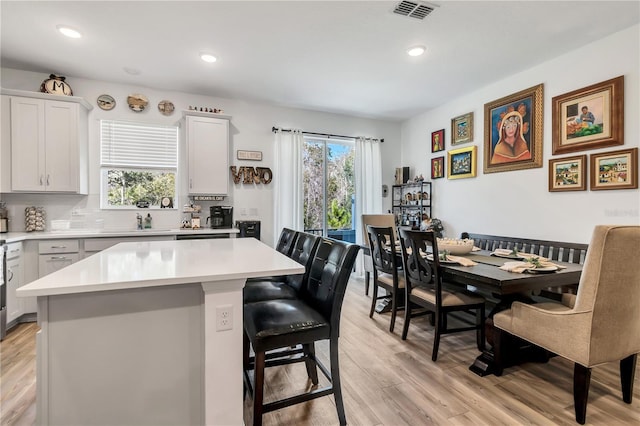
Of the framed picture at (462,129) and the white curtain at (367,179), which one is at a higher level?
the framed picture at (462,129)

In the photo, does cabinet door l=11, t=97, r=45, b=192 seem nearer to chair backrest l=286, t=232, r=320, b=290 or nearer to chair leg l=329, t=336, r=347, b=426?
chair backrest l=286, t=232, r=320, b=290

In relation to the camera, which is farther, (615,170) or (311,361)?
(615,170)

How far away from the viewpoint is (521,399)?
6.25 feet

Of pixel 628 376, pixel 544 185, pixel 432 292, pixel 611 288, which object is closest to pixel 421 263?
pixel 432 292

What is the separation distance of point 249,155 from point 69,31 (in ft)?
7.60

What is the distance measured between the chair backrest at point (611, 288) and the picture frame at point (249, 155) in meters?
3.95

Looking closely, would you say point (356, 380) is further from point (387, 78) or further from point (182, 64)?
point (182, 64)

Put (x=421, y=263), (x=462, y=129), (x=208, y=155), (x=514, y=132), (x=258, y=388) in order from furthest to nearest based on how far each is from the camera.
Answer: (x=462, y=129)
(x=208, y=155)
(x=514, y=132)
(x=421, y=263)
(x=258, y=388)

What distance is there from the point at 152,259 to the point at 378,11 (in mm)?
2484

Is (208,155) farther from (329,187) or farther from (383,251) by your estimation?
(383,251)

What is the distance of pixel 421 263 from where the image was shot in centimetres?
256

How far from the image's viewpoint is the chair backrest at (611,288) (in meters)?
1.61

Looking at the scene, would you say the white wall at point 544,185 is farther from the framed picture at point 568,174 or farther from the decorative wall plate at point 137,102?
the decorative wall plate at point 137,102

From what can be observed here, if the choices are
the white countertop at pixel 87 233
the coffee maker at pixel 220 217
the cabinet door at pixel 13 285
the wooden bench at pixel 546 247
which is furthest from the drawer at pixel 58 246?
the wooden bench at pixel 546 247
